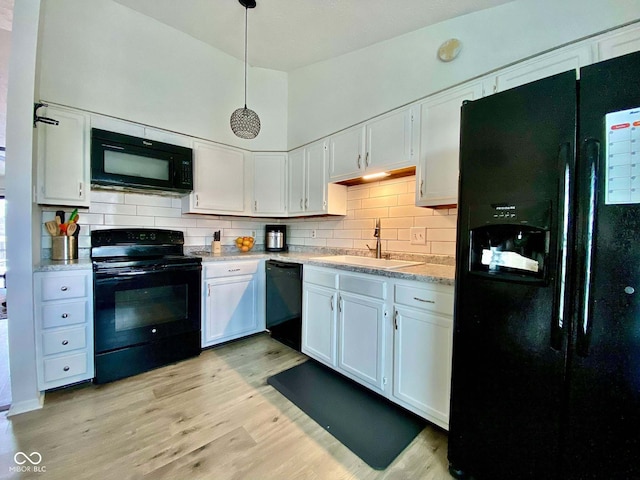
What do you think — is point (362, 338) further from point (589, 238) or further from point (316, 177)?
point (316, 177)

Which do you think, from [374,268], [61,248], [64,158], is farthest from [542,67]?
[61,248]

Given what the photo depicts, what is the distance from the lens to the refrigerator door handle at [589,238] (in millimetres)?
911

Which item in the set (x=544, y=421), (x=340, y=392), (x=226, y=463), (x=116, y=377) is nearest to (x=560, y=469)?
(x=544, y=421)

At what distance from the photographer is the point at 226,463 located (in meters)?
1.38

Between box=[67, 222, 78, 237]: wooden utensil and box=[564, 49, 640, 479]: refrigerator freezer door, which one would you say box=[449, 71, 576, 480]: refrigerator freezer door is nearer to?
box=[564, 49, 640, 479]: refrigerator freezer door

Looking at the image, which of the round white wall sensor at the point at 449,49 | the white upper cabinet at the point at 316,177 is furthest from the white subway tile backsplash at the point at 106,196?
the round white wall sensor at the point at 449,49

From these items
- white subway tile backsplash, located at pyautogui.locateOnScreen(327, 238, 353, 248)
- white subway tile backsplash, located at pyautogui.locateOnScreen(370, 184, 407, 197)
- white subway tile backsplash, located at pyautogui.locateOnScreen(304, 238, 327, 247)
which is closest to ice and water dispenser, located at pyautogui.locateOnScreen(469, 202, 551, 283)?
white subway tile backsplash, located at pyautogui.locateOnScreen(370, 184, 407, 197)

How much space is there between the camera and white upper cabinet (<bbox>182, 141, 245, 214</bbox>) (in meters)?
2.76

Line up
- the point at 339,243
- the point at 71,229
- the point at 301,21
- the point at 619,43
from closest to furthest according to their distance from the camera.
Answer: the point at 619,43, the point at 71,229, the point at 301,21, the point at 339,243

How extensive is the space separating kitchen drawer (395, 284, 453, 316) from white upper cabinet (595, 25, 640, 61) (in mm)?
1390

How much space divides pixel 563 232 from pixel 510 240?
0.21 m

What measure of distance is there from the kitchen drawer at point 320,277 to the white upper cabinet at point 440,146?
867 mm

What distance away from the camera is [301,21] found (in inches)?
91.1

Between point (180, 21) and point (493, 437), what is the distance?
12.4 ft
